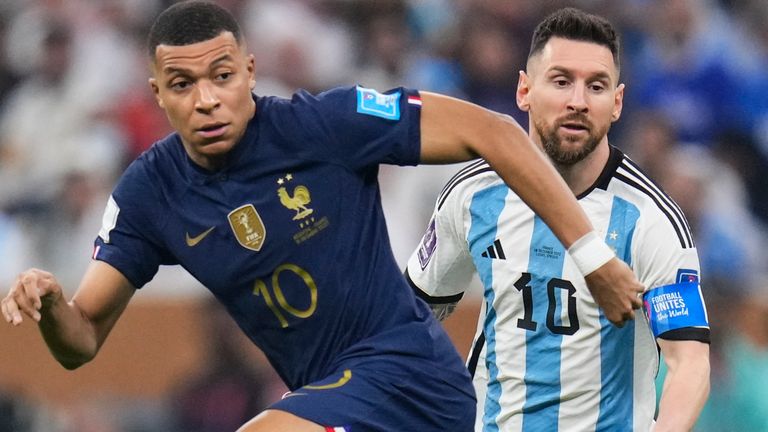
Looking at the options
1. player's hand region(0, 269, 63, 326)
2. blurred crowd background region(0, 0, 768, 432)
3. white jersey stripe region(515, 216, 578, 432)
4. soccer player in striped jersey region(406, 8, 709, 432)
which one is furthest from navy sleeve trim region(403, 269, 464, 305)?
blurred crowd background region(0, 0, 768, 432)

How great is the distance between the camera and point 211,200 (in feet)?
14.1

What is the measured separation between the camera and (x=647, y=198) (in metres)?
5.00

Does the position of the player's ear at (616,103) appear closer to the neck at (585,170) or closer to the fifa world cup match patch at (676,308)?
the neck at (585,170)

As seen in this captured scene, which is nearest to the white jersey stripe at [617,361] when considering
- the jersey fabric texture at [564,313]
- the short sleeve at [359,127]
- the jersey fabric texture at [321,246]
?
the jersey fabric texture at [564,313]

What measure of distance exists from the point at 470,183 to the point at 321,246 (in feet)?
4.15

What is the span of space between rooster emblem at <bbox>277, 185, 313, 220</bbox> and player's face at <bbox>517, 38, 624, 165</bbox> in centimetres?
124

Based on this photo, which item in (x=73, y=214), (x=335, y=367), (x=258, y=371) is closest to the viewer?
(x=335, y=367)

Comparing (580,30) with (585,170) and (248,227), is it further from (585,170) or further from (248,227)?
(248,227)

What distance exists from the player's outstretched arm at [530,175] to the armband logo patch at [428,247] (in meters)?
1.26

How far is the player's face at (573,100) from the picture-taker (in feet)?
16.6

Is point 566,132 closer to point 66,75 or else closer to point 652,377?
point 652,377

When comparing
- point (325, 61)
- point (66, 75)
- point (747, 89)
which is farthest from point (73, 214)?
point (747, 89)

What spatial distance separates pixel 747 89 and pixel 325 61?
3.09 meters

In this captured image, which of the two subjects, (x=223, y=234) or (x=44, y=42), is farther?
(x=44, y=42)
